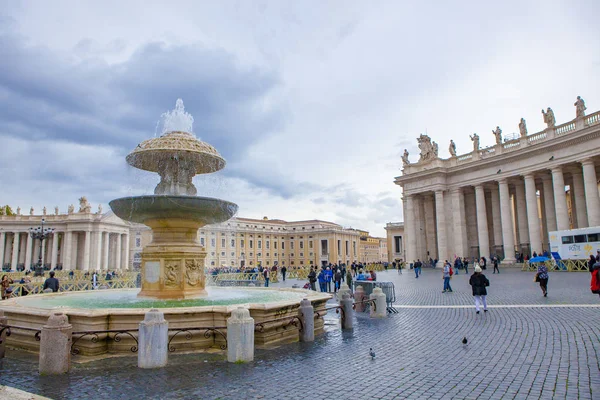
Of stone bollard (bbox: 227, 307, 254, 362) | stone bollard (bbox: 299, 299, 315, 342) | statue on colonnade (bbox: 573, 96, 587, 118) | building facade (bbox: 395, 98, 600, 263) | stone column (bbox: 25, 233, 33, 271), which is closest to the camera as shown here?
stone bollard (bbox: 227, 307, 254, 362)

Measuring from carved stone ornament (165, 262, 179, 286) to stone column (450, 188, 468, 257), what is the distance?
1719 inches

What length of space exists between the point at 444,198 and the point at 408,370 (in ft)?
159

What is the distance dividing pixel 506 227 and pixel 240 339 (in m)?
44.0

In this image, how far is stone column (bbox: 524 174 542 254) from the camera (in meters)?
41.6

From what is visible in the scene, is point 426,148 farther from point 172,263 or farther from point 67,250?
point 67,250

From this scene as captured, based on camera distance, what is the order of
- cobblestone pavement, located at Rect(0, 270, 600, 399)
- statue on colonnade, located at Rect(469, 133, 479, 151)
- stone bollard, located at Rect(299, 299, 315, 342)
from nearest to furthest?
1. cobblestone pavement, located at Rect(0, 270, 600, 399)
2. stone bollard, located at Rect(299, 299, 315, 342)
3. statue on colonnade, located at Rect(469, 133, 479, 151)

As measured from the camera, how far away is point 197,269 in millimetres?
11914

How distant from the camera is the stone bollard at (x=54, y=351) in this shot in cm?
657

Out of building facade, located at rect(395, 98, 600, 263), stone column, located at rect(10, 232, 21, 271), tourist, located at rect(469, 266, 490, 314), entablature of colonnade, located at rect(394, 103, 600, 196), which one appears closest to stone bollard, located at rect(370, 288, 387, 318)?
tourist, located at rect(469, 266, 490, 314)

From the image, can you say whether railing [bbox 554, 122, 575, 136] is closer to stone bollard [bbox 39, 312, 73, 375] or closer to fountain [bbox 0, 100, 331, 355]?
fountain [bbox 0, 100, 331, 355]

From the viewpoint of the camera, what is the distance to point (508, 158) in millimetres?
44562

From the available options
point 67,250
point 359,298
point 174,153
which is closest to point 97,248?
point 67,250

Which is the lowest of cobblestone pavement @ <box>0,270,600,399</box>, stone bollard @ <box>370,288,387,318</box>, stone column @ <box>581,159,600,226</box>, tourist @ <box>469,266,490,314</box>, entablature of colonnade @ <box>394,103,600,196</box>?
cobblestone pavement @ <box>0,270,600,399</box>

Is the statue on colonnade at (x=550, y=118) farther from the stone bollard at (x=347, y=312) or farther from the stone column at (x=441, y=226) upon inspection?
the stone bollard at (x=347, y=312)
